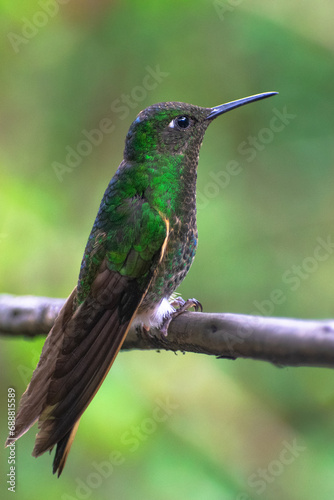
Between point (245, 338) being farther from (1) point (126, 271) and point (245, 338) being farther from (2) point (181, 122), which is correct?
(2) point (181, 122)

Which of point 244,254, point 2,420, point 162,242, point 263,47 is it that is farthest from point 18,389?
point 263,47

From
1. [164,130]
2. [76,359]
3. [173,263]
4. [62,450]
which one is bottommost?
[62,450]

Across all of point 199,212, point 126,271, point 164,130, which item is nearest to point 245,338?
point 126,271

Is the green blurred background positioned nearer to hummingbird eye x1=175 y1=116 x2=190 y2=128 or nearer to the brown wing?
the brown wing

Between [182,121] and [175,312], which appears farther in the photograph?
[182,121]

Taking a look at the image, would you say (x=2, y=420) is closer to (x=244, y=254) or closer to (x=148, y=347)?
(x=148, y=347)

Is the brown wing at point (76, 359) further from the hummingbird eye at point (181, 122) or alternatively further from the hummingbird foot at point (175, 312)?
the hummingbird eye at point (181, 122)

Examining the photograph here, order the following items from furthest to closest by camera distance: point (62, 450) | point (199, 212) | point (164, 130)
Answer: point (199, 212), point (164, 130), point (62, 450)
